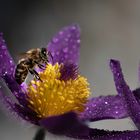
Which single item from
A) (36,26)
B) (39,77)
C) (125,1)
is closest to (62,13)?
(36,26)

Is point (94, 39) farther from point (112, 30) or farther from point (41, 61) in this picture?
point (41, 61)

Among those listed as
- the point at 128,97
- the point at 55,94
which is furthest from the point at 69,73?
the point at 128,97

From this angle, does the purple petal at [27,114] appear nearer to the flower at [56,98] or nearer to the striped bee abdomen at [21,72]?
the flower at [56,98]

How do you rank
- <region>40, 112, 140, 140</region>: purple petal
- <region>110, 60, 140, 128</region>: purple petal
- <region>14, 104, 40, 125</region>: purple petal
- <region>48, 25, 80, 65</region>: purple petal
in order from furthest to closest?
<region>48, 25, 80, 65</region>: purple petal, <region>14, 104, 40, 125</region>: purple petal, <region>110, 60, 140, 128</region>: purple petal, <region>40, 112, 140, 140</region>: purple petal

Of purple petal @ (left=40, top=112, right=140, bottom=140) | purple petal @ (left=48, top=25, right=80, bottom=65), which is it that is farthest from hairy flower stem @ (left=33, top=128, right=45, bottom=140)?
purple petal @ (left=48, top=25, right=80, bottom=65)

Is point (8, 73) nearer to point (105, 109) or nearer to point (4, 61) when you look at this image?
point (4, 61)

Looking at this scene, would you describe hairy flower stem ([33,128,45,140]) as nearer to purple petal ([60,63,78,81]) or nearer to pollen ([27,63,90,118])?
pollen ([27,63,90,118])
